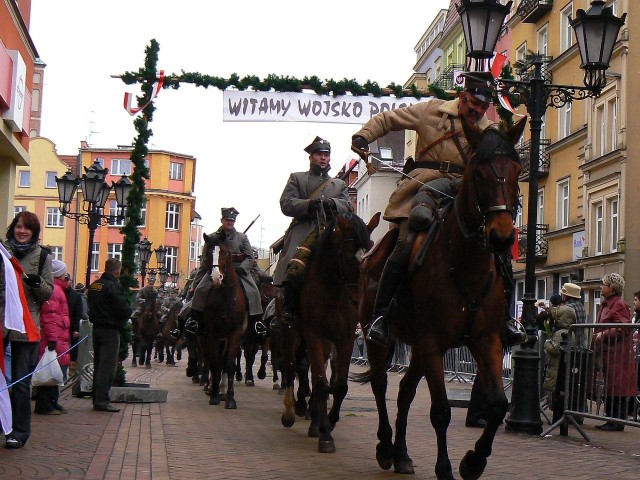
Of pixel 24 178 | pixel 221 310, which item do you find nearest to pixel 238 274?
pixel 221 310

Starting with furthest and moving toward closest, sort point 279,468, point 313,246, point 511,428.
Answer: point 511,428
point 313,246
point 279,468

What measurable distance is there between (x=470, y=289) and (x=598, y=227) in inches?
1327

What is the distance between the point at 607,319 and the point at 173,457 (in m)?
7.51

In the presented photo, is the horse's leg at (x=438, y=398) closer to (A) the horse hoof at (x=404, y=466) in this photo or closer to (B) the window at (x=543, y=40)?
(A) the horse hoof at (x=404, y=466)

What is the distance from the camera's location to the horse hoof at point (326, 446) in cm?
1022

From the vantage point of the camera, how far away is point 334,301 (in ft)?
37.4

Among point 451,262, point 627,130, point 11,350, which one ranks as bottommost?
point 11,350

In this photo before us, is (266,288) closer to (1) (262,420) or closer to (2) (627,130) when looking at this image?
(1) (262,420)

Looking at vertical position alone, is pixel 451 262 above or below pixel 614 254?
below

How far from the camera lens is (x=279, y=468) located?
354 inches

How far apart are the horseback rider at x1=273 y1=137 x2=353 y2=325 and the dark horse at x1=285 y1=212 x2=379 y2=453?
667 millimetres

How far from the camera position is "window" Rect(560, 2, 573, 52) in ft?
146

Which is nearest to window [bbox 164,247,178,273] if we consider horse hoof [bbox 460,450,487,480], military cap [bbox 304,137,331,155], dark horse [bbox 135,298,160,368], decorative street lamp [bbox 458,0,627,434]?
dark horse [bbox 135,298,160,368]

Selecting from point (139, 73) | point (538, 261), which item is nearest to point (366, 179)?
point (538, 261)
